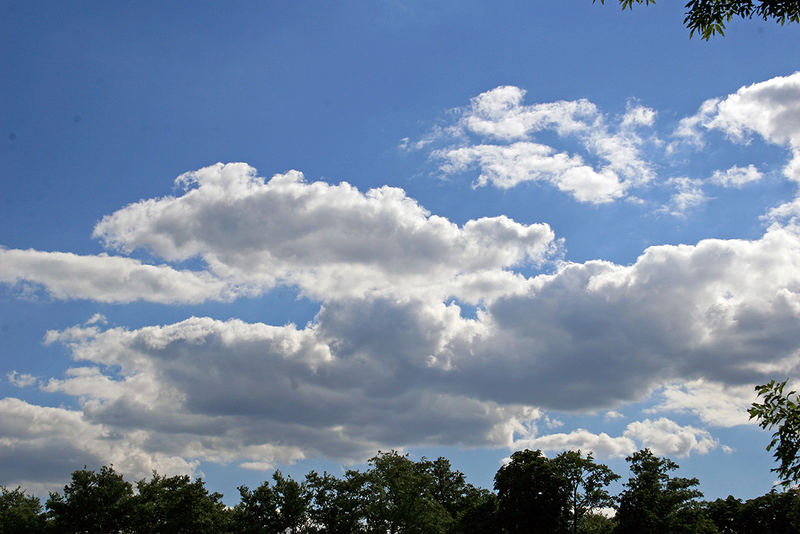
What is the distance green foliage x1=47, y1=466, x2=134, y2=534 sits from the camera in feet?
248

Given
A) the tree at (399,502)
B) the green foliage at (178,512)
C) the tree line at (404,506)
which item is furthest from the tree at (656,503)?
the green foliage at (178,512)

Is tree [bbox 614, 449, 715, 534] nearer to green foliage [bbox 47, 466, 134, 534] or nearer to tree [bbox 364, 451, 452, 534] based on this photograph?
tree [bbox 364, 451, 452, 534]

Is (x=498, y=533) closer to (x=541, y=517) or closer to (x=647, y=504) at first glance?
(x=541, y=517)

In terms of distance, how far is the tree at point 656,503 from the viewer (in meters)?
66.2

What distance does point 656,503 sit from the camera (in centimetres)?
6775

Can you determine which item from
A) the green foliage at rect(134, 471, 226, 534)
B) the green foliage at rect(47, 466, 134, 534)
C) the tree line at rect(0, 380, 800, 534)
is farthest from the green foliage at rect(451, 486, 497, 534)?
the green foliage at rect(47, 466, 134, 534)

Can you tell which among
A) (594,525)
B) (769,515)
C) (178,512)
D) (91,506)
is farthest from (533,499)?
(91,506)

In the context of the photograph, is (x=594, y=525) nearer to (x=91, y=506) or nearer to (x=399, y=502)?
(x=399, y=502)

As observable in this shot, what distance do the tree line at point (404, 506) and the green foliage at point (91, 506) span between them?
4.8 inches

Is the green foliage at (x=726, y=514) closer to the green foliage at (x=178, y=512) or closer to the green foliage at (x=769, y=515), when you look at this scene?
the green foliage at (x=769, y=515)

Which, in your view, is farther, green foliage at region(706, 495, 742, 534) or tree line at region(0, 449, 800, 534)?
green foliage at region(706, 495, 742, 534)

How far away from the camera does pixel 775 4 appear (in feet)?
36.7

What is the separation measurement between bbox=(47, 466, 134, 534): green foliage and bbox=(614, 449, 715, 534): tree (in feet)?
197

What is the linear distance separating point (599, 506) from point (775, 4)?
70051 mm
